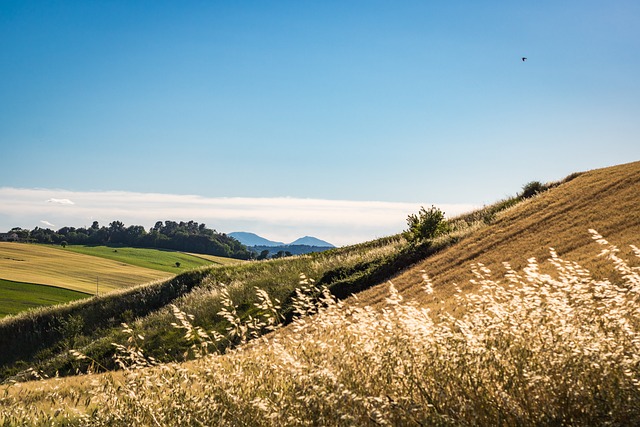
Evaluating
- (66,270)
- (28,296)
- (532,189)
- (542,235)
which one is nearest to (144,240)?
(66,270)

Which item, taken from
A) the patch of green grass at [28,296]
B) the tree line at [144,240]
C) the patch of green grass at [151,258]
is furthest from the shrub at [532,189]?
the tree line at [144,240]

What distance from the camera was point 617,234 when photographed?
18.8 meters

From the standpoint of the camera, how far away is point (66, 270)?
298 feet

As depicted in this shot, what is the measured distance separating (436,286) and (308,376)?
576 inches

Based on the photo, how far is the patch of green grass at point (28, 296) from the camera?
60250 millimetres

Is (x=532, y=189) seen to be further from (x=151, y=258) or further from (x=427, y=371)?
(x=151, y=258)

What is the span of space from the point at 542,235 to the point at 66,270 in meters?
84.9

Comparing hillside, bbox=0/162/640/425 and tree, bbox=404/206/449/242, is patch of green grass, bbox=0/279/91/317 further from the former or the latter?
hillside, bbox=0/162/640/425

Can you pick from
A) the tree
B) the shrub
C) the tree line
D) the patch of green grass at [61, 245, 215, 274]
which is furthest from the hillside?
the tree line

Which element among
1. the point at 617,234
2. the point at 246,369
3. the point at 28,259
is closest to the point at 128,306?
the point at 617,234

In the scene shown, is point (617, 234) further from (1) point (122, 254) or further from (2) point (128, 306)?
(1) point (122, 254)

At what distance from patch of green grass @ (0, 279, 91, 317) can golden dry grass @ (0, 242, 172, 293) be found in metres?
2.35

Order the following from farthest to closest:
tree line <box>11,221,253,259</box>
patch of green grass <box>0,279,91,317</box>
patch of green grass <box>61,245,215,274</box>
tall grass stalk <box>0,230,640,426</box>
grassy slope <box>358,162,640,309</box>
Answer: tree line <box>11,221,253,259</box>
patch of green grass <box>61,245,215,274</box>
patch of green grass <box>0,279,91,317</box>
grassy slope <box>358,162,640,309</box>
tall grass stalk <box>0,230,640,426</box>

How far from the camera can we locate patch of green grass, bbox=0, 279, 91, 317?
198ft
